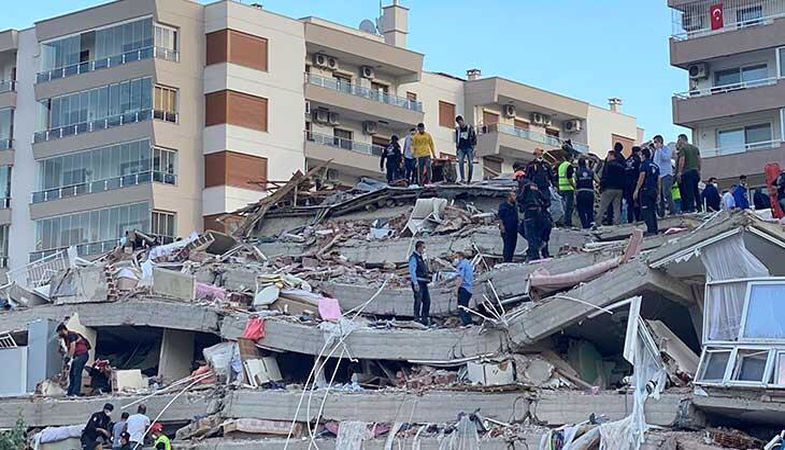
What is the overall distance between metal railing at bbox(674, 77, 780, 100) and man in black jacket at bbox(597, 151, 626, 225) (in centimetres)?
2351

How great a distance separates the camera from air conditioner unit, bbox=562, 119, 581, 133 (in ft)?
214

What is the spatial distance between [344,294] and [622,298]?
6.54 m

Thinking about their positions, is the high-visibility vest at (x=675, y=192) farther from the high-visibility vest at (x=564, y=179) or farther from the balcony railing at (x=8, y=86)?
the balcony railing at (x=8, y=86)

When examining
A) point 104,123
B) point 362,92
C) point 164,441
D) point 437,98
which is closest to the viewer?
point 164,441

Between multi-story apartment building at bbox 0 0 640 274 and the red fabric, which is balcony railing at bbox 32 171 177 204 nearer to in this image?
multi-story apartment building at bbox 0 0 640 274

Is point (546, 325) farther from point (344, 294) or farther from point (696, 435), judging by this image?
point (344, 294)

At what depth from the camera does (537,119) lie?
63.6 metres

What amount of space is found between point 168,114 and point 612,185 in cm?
2768

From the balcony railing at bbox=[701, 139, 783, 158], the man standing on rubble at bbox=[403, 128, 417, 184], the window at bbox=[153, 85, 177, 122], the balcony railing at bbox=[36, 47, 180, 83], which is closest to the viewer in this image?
the man standing on rubble at bbox=[403, 128, 417, 184]

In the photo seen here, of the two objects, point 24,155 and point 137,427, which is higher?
point 24,155

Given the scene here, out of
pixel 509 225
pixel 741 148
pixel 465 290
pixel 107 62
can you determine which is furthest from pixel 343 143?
pixel 465 290

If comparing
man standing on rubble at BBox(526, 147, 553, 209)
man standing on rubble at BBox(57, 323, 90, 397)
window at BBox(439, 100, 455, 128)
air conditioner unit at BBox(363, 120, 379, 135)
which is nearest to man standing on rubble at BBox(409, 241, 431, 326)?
man standing on rubble at BBox(526, 147, 553, 209)

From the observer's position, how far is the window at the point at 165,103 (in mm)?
49344

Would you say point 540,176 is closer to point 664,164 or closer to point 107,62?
point 664,164
